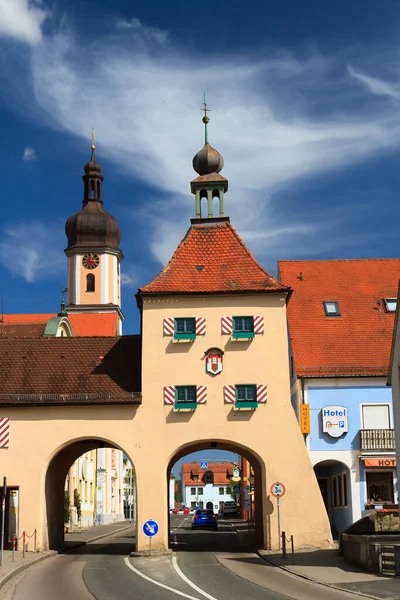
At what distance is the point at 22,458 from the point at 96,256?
206 ft

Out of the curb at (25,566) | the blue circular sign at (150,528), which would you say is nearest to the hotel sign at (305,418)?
the curb at (25,566)

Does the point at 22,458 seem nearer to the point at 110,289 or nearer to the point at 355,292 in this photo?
the point at 355,292

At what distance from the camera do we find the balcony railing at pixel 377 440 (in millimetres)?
37406

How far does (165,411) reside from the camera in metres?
32.4

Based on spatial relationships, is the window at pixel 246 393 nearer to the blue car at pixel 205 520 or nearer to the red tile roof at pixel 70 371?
the red tile roof at pixel 70 371

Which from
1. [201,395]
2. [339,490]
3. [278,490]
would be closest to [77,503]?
[339,490]

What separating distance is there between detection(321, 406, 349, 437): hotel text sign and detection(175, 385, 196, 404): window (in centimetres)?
814

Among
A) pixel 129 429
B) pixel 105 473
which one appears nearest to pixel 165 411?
pixel 129 429

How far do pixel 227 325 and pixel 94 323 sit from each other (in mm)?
57395

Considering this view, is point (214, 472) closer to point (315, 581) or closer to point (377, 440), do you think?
point (377, 440)

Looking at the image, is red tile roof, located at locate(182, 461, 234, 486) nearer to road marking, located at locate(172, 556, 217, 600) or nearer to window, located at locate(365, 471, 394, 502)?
window, located at locate(365, 471, 394, 502)

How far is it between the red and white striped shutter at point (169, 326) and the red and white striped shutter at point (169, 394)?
2.13 m

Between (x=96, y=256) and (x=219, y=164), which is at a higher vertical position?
(x=96, y=256)

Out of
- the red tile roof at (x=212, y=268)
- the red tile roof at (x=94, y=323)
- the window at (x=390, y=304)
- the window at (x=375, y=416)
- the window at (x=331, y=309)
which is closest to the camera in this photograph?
the red tile roof at (x=212, y=268)
